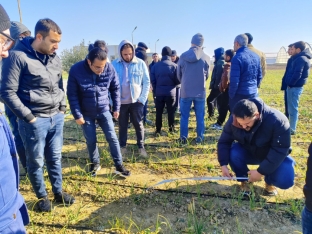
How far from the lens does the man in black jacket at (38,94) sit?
78.2 inches

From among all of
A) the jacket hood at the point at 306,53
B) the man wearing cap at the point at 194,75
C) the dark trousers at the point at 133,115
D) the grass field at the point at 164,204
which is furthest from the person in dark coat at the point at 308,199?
the jacket hood at the point at 306,53

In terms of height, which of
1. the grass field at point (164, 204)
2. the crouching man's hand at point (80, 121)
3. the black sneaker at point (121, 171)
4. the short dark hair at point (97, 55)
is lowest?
the grass field at point (164, 204)

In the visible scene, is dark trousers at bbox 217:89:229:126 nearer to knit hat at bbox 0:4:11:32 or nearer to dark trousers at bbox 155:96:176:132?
dark trousers at bbox 155:96:176:132

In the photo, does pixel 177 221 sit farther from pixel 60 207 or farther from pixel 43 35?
pixel 43 35

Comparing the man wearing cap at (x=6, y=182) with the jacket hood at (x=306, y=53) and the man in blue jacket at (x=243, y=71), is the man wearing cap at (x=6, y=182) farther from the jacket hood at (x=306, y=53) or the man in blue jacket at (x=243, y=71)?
the jacket hood at (x=306, y=53)

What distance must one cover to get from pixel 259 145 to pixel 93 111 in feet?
6.14

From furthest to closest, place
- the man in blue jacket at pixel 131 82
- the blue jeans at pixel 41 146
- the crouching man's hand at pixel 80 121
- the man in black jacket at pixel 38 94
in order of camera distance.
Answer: the man in blue jacket at pixel 131 82
the crouching man's hand at pixel 80 121
the blue jeans at pixel 41 146
the man in black jacket at pixel 38 94

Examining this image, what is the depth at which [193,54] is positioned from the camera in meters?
3.86

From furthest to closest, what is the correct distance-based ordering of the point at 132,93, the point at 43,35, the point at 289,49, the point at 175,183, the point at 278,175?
1. the point at 289,49
2. the point at 132,93
3. the point at 175,183
4. the point at 278,175
5. the point at 43,35

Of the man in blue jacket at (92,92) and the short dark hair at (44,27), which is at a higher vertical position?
the short dark hair at (44,27)

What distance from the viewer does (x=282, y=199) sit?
2.57 metres

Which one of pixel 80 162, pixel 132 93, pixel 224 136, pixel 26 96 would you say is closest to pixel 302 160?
pixel 224 136

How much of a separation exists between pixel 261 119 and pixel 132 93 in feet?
5.91

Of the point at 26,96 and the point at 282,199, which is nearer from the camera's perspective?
the point at 26,96
